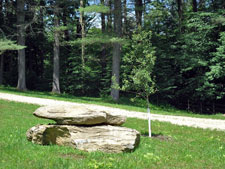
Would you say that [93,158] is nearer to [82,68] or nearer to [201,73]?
[201,73]

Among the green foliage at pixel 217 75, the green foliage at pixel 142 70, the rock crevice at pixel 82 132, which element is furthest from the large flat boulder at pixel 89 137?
the green foliage at pixel 217 75

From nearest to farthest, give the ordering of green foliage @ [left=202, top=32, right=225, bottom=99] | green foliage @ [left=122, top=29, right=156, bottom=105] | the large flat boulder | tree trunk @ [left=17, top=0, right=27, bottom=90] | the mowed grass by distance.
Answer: the mowed grass, the large flat boulder, green foliage @ [left=122, top=29, right=156, bottom=105], green foliage @ [left=202, top=32, right=225, bottom=99], tree trunk @ [left=17, top=0, right=27, bottom=90]

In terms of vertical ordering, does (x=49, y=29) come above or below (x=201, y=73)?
above

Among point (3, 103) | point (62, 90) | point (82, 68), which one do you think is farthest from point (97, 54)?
point (3, 103)

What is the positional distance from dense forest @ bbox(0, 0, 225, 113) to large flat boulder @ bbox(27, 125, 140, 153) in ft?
32.3

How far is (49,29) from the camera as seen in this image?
2322 cm

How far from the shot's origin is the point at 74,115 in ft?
22.1

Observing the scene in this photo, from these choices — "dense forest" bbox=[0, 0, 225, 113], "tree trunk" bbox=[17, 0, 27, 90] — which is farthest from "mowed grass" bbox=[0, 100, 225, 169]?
"tree trunk" bbox=[17, 0, 27, 90]

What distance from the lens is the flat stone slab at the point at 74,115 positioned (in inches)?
265

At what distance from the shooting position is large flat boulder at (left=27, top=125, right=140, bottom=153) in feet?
20.8

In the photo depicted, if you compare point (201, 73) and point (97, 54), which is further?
point (97, 54)

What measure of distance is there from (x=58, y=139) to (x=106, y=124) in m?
1.33

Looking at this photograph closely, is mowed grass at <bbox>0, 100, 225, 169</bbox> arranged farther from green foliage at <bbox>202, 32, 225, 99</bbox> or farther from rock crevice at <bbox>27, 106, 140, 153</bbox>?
green foliage at <bbox>202, 32, 225, 99</bbox>

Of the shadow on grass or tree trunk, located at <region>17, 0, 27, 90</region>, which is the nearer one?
the shadow on grass
